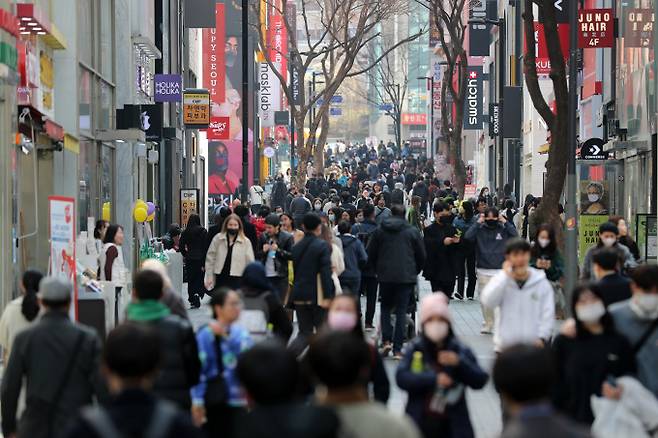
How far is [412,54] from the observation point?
149 meters

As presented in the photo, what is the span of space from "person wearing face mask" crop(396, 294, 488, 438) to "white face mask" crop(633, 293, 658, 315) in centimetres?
138

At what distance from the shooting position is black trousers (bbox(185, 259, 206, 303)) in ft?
81.1

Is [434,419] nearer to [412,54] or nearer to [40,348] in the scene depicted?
[40,348]

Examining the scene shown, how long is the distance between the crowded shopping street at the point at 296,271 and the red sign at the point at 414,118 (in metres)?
107

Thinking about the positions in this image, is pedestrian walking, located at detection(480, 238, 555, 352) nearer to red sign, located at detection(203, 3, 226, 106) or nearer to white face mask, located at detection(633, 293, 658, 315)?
white face mask, located at detection(633, 293, 658, 315)

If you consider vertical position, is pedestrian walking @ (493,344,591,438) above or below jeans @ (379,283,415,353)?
above

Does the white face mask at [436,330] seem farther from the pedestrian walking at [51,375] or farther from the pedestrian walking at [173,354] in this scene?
the pedestrian walking at [51,375]

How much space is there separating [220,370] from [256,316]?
1372mm

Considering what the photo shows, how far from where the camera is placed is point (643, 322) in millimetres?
9469

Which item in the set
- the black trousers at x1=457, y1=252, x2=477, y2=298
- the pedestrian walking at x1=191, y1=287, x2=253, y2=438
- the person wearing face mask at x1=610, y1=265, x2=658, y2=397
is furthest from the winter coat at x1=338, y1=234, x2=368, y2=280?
the pedestrian walking at x1=191, y1=287, x2=253, y2=438

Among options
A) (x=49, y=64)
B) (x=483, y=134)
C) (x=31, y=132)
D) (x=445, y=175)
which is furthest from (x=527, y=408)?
(x=483, y=134)

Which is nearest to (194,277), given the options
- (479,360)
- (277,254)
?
(277,254)

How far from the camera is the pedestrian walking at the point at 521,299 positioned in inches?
446

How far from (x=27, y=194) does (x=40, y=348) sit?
13.3m
